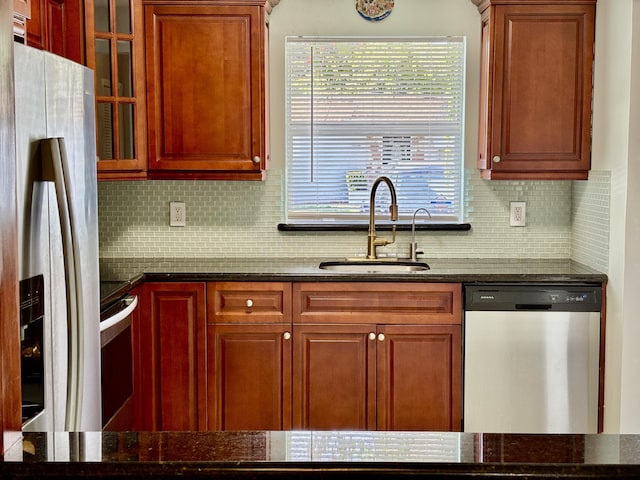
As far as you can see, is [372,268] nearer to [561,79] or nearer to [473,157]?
[473,157]

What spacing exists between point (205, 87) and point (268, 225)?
0.79 meters

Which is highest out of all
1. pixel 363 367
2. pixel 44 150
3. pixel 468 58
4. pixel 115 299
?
pixel 468 58

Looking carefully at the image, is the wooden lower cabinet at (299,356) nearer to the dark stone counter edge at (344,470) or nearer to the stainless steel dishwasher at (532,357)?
the stainless steel dishwasher at (532,357)

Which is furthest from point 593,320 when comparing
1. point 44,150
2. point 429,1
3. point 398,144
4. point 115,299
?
point 44,150

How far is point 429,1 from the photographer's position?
3943 mm

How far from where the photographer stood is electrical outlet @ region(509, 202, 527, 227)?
4.04m

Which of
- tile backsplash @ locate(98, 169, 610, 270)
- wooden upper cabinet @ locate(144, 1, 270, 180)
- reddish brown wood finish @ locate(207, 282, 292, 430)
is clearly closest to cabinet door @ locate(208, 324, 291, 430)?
reddish brown wood finish @ locate(207, 282, 292, 430)

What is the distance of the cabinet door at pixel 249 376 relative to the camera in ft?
11.6

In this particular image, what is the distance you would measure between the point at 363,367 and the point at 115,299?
1123 mm

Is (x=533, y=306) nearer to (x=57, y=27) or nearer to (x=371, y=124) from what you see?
(x=371, y=124)

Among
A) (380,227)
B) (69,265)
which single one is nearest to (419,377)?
(380,227)

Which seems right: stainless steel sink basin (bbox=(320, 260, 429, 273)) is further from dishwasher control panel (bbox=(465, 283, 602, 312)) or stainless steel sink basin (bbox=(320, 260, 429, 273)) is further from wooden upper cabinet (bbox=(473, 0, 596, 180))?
wooden upper cabinet (bbox=(473, 0, 596, 180))

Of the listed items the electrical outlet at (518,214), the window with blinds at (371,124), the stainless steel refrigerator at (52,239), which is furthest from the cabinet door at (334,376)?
the stainless steel refrigerator at (52,239)

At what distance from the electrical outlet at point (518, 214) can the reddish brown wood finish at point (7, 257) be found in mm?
3110
